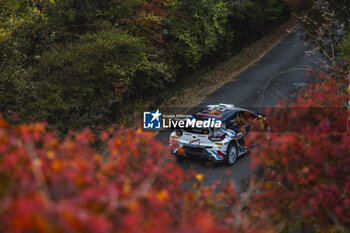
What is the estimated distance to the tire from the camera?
404 inches

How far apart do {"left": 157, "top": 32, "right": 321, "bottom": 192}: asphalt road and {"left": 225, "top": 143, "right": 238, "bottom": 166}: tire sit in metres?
0.17

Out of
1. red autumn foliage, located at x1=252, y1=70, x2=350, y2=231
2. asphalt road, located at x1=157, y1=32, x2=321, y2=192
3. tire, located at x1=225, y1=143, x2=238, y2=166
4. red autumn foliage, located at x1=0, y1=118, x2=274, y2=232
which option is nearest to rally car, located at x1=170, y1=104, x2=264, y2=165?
tire, located at x1=225, y1=143, x2=238, y2=166

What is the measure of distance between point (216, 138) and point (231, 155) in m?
0.86

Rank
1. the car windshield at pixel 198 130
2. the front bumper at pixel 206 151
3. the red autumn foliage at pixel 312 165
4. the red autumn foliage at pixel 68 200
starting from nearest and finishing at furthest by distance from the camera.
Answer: the red autumn foliage at pixel 68 200
the red autumn foliage at pixel 312 165
the front bumper at pixel 206 151
the car windshield at pixel 198 130

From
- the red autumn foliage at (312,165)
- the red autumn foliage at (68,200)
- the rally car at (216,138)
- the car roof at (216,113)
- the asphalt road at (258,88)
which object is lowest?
the asphalt road at (258,88)

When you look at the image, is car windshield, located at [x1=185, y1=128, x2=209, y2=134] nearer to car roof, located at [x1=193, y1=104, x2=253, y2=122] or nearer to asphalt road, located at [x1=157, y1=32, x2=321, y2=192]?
car roof, located at [x1=193, y1=104, x2=253, y2=122]

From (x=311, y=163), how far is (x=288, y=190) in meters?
0.86

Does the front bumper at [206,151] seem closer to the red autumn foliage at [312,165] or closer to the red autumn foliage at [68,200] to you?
the red autumn foliage at [312,165]

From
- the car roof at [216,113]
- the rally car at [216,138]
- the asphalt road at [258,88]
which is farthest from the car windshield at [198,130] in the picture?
the asphalt road at [258,88]

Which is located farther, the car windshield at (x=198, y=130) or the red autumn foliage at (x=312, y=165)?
the car windshield at (x=198, y=130)

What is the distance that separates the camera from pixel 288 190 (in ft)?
19.4

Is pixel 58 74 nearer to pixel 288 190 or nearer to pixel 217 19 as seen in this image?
pixel 288 190

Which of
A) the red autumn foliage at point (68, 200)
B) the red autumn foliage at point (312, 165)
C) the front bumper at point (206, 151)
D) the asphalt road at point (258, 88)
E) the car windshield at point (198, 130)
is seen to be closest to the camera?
the red autumn foliage at point (68, 200)

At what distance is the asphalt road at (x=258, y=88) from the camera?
34.0ft
